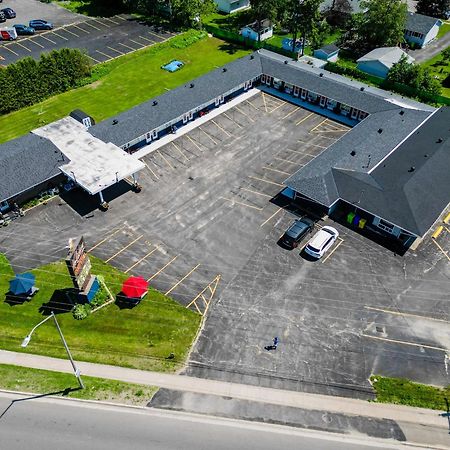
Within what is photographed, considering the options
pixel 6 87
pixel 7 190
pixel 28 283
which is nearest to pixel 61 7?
pixel 6 87

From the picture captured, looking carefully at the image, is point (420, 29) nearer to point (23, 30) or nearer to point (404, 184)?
point (404, 184)

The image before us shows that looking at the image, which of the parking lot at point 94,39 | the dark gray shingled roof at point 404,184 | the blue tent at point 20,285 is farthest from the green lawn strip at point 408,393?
the parking lot at point 94,39

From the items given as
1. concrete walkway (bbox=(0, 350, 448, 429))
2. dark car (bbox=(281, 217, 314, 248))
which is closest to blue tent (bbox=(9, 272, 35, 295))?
concrete walkway (bbox=(0, 350, 448, 429))

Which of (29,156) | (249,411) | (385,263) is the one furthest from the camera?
(29,156)

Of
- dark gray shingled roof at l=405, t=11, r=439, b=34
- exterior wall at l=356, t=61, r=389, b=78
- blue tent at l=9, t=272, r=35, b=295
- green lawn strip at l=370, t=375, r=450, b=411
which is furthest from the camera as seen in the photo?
dark gray shingled roof at l=405, t=11, r=439, b=34

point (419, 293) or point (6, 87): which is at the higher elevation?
point (6, 87)

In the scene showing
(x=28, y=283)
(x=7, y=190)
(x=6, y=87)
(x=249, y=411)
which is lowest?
(x=249, y=411)

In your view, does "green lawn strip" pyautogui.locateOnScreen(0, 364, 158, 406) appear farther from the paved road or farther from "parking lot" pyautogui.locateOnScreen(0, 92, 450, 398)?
"parking lot" pyautogui.locateOnScreen(0, 92, 450, 398)

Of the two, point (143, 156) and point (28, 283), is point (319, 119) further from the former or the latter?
point (28, 283)
